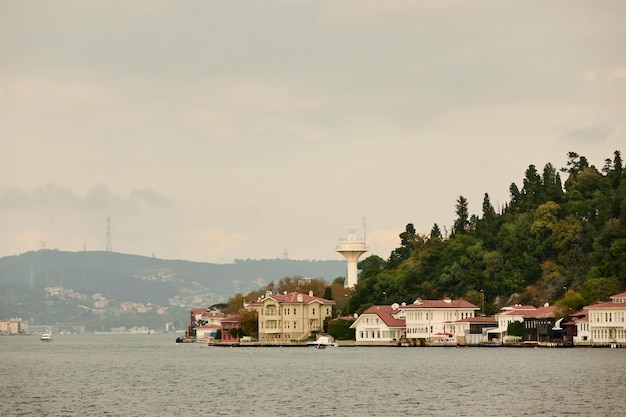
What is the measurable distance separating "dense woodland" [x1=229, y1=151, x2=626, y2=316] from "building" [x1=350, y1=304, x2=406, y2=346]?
6.53m

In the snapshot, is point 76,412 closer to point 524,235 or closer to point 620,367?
point 620,367

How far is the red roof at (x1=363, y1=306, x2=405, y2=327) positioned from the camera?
15100 centimetres

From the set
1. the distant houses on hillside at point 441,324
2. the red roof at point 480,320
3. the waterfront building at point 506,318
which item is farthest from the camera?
the red roof at point 480,320

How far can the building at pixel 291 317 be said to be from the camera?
534 ft

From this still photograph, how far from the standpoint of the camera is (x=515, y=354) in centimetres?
11669

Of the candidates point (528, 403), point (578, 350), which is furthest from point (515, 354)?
point (528, 403)

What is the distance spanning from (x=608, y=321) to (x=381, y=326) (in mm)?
33571

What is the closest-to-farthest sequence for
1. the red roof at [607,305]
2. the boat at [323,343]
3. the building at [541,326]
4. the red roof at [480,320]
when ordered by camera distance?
1. the red roof at [607,305]
2. the building at [541,326]
3. the red roof at [480,320]
4. the boat at [323,343]

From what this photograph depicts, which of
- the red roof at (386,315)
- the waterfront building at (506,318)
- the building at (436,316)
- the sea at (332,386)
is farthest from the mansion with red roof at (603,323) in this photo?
the red roof at (386,315)

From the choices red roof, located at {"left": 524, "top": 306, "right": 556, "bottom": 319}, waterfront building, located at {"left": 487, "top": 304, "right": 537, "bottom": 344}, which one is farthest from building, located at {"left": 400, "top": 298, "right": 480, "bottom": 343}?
red roof, located at {"left": 524, "top": 306, "right": 556, "bottom": 319}

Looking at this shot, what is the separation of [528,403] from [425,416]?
7499mm

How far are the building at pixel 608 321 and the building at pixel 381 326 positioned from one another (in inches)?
1137

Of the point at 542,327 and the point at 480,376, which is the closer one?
the point at 480,376

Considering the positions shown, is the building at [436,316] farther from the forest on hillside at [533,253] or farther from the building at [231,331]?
the building at [231,331]
